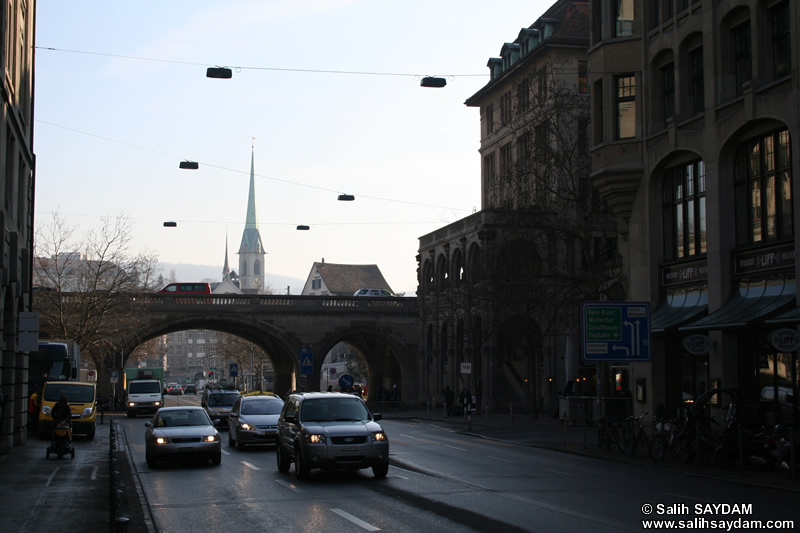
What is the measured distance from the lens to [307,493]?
50.4 feet

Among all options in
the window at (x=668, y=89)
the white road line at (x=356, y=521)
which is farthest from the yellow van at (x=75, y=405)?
the window at (x=668, y=89)

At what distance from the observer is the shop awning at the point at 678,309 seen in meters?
25.2

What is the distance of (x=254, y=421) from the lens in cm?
2544

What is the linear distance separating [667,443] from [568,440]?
755 cm

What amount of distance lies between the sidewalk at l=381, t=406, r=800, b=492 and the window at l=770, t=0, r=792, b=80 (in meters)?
9.45

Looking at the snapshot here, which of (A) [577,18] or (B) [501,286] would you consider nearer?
(B) [501,286]

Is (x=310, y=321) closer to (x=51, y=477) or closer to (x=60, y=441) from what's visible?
(x=60, y=441)

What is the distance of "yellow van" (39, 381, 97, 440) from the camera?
3095cm

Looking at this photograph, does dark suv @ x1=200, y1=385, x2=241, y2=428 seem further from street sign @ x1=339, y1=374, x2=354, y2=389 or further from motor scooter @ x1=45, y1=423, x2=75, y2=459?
motor scooter @ x1=45, y1=423, x2=75, y2=459

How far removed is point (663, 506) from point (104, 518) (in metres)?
7.91

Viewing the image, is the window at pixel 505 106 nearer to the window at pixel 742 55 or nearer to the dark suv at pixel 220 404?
the dark suv at pixel 220 404

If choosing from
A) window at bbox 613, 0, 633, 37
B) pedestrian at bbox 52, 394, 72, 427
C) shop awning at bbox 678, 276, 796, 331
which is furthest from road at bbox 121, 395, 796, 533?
window at bbox 613, 0, 633, 37

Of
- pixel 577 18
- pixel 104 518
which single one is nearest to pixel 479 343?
pixel 577 18

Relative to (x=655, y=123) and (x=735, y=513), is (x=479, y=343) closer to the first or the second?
(x=655, y=123)
